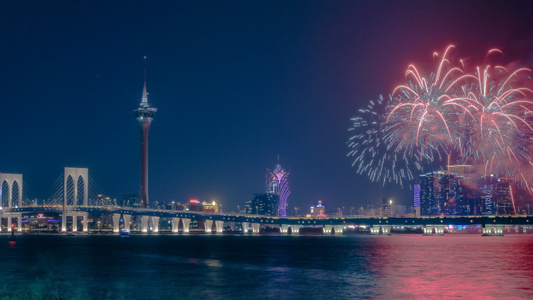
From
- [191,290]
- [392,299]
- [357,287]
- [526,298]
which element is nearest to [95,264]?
[191,290]

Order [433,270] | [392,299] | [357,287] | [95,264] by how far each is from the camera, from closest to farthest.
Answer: [392,299] < [357,287] < [433,270] < [95,264]

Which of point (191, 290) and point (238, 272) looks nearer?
point (191, 290)

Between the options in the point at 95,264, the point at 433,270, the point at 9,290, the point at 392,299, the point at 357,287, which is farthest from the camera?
the point at 95,264

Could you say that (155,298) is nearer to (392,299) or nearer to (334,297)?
(334,297)

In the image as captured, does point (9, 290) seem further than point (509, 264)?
No

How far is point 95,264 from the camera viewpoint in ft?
215

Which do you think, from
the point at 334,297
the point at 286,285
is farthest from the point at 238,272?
the point at 334,297

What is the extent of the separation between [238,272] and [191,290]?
51.2ft

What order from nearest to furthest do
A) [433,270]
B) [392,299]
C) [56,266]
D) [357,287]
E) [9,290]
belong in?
[392,299] < [9,290] < [357,287] < [433,270] < [56,266]

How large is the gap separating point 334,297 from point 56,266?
36503 mm

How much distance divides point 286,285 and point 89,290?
14.8 metres

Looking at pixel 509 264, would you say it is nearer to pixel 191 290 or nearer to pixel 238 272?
pixel 238 272

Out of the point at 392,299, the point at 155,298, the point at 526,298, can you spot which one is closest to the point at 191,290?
the point at 155,298

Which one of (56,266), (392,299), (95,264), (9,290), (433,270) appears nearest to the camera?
(392,299)
